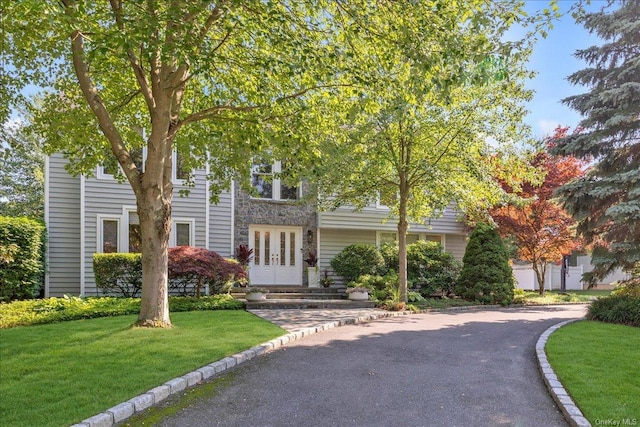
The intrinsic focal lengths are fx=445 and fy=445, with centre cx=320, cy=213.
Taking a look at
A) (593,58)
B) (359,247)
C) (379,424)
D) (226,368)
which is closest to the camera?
(379,424)

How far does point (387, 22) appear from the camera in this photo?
7.44m

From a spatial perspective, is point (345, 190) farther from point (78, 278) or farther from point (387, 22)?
point (78, 278)

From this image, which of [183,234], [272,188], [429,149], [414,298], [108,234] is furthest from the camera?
[272,188]

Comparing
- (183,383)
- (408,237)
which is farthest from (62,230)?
(408,237)

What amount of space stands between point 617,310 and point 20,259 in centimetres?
1515

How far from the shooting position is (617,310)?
1023 centimetres

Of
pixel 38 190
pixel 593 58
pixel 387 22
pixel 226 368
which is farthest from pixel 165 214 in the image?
pixel 38 190

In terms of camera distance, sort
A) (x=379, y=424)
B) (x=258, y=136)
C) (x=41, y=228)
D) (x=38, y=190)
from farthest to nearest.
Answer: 1. (x=38, y=190)
2. (x=41, y=228)
3. (x=258, y=136)
4. (x=379, y=424)

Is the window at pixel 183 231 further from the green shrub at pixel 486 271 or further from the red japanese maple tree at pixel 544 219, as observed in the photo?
the red japanese maple tree at pixel 544 219

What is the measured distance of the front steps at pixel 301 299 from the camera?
41.2ft

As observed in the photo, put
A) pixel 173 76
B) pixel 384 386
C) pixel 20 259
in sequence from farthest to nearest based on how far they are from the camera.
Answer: pixel 20 259 → pixel 173 76 → pixel 384 386

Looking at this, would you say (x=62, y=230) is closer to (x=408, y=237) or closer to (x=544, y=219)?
(x=408, y=237)

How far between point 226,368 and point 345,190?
8.16 meters

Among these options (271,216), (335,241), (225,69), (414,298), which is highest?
(225,69)
